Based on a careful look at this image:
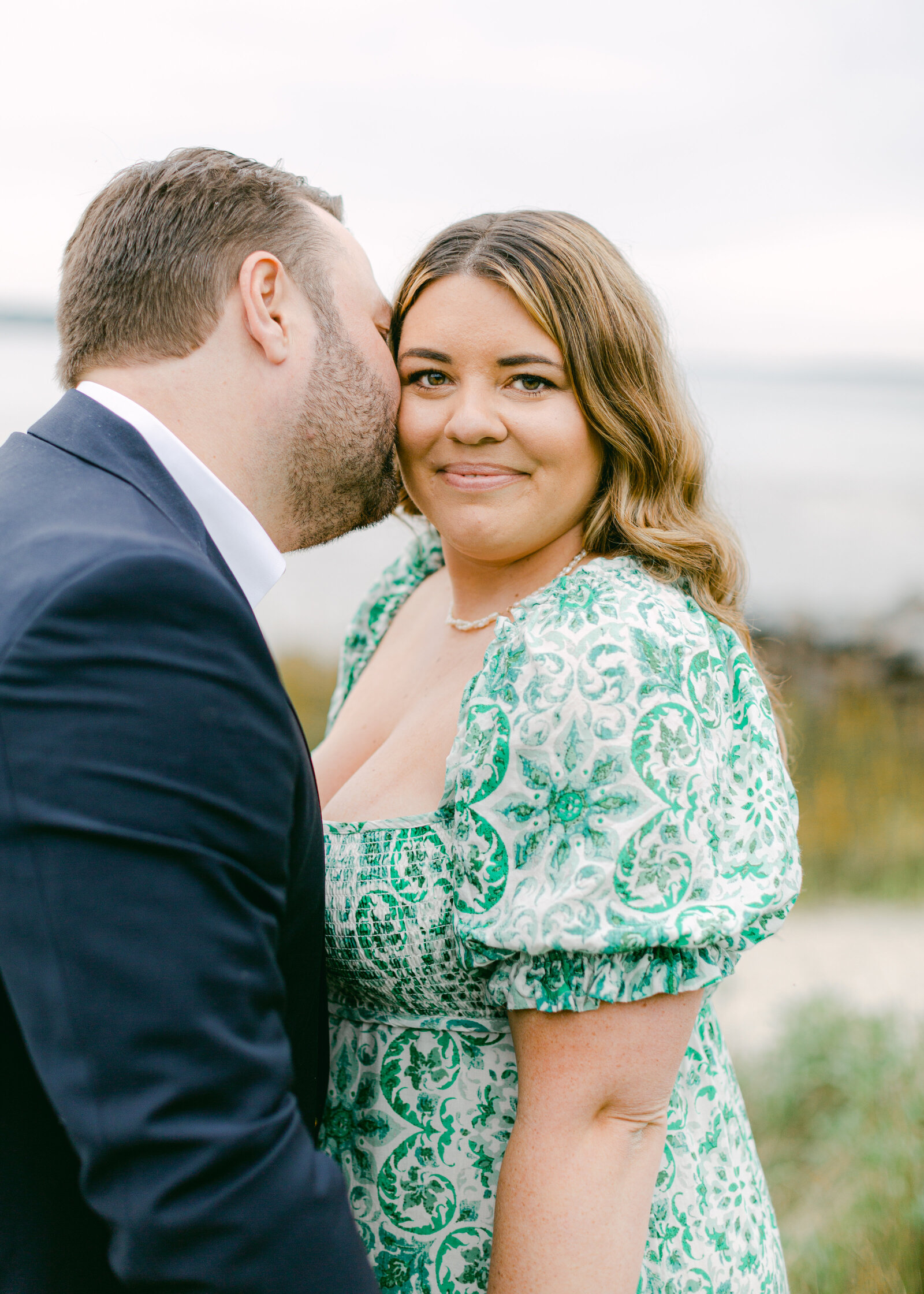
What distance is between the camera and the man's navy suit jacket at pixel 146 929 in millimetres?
1013

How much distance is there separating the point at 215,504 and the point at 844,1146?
324cm

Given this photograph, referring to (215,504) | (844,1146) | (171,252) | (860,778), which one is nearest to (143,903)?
(215,504)

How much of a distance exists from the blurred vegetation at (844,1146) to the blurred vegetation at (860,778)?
1.78m

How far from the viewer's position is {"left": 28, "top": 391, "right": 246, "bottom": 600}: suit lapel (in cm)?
131

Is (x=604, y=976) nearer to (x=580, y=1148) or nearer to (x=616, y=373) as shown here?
(x=580, y=1148)

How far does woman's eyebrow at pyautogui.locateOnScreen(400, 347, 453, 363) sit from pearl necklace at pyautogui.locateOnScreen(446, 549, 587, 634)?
0.43m

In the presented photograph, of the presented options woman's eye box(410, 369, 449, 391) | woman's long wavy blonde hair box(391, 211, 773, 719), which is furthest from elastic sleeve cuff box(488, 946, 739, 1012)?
woman's eye box(410, 369, 449, 391)

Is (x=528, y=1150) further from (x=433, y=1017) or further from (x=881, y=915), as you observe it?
Result: (x=881, y=915)

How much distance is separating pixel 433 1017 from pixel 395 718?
0.60 meters

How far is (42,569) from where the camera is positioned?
1.06 m

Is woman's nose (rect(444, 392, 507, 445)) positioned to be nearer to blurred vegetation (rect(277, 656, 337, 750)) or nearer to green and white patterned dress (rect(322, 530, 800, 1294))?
green and white patterned dress (rect(322, 530, 800, 1294))

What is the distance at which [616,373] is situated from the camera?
1813 millimetres

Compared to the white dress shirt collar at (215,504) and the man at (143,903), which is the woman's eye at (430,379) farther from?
the man at (143,903)

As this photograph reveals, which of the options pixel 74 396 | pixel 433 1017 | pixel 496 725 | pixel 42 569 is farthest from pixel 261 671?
pixel 433 1017
